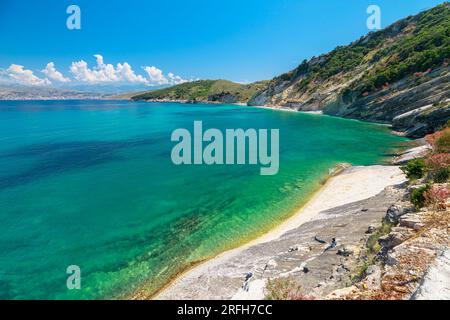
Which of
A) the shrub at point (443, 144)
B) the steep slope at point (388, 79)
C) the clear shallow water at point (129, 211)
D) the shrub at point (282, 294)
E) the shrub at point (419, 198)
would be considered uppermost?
the steep slope at point (388, 79)

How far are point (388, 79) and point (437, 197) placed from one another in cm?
8877

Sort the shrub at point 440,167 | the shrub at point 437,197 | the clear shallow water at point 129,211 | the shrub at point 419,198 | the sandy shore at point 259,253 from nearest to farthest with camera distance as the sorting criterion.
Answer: the shrub at point 437,197 → the shrub at point 419,198 → the sandy shore at point 259,253 → the shrub at point 440,167 → the clear shallow water at point 129,211

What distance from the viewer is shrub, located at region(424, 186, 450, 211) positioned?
1301cm

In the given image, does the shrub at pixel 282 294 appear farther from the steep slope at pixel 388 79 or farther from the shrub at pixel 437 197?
the steep slope at pixel 388 79

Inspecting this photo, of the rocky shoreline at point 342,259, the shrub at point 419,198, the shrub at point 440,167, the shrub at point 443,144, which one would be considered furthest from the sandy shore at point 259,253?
the shrub at point 443,144

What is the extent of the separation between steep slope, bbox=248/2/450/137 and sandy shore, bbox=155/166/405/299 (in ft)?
131

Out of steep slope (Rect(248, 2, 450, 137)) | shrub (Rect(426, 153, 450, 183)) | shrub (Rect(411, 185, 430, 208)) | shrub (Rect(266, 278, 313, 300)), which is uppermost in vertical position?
steep slope (Rect(248, 2, 450, 137))

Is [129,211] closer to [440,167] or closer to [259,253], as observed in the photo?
[259,253]

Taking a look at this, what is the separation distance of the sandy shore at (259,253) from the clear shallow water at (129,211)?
60.8 inches

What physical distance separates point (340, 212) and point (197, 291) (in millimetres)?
14555

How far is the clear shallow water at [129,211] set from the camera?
18.8 m

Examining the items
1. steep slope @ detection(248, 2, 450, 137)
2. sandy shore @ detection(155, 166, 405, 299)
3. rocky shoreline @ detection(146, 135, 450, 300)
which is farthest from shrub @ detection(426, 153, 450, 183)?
steep slope @ detection(248, 2, 450, 137)

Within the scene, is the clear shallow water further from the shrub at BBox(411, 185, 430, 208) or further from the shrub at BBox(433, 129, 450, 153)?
the shrub at BBox(433, 129, 450, 153)
